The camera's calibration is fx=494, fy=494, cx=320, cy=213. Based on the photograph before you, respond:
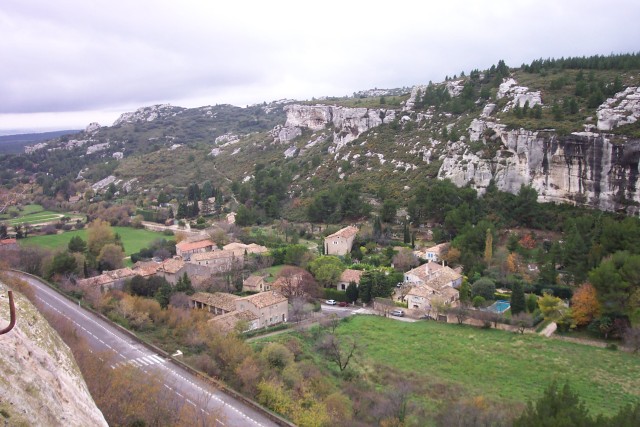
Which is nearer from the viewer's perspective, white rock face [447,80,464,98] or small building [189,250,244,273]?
small building [189,250,244,273]

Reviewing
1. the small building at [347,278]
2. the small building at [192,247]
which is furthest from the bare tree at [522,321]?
the small building at [192,247]

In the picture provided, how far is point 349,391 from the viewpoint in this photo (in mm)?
21281

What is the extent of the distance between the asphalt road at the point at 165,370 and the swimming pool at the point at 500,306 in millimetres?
19556

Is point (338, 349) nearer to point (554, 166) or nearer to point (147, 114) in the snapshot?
point (554, 166)

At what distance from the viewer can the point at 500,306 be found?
32.3 meters

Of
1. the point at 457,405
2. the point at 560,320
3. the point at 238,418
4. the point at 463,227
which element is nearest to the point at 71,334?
the point at 238,418

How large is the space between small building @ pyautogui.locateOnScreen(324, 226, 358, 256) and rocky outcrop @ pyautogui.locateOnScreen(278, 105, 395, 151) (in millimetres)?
30271

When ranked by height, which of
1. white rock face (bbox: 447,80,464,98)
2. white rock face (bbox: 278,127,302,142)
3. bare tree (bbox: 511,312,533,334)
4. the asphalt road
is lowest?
bare tree (bbox: 511,312,533,334)

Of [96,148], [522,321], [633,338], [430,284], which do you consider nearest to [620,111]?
[430,284]

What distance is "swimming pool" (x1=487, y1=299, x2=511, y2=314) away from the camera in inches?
1244

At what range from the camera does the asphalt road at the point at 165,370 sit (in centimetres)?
1688

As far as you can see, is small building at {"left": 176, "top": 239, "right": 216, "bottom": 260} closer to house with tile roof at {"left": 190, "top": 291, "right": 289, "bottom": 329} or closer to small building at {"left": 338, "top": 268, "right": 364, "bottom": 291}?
house with tile roof at {"left": 190, "top": 291, "right": 289, "bottom": 329}

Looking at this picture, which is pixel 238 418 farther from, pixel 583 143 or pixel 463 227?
pixel 583 143

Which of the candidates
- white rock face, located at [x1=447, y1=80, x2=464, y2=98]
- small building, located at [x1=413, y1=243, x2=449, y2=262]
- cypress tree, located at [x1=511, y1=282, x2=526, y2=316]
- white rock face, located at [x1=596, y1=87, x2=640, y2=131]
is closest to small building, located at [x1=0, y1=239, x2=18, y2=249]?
small building, located at [x1=413, y1=243, x2=449, y2=262]
